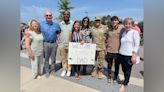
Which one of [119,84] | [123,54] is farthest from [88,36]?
[119,84]

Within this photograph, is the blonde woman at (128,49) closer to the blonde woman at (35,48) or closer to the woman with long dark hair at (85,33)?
the woman with long dark hair at (85,33)

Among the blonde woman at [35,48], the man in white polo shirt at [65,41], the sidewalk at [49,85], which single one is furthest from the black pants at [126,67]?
the blonde woman at [35,48]

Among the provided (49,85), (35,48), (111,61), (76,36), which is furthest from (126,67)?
(35,48)

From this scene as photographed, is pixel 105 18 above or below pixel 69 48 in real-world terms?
above

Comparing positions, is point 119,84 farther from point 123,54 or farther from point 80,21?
point 80,21

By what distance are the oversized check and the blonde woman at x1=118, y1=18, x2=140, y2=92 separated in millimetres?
240

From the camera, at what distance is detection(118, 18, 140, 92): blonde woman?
7.66ft

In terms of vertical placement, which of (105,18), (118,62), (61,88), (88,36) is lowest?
(61,88)

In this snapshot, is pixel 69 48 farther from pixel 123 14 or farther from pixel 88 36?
pixel 123 14

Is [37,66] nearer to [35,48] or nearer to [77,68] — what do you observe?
[35,48]

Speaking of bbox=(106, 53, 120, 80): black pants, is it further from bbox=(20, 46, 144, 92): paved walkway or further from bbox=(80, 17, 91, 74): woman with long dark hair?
bbox=(80, 17, 91, 74): woman with long dark hair

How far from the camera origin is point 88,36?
2.36 m

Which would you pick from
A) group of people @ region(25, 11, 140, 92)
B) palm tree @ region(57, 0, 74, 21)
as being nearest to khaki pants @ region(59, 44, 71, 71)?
group of people @ region(25, 11, 140, 92)

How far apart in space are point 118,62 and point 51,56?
57cm
